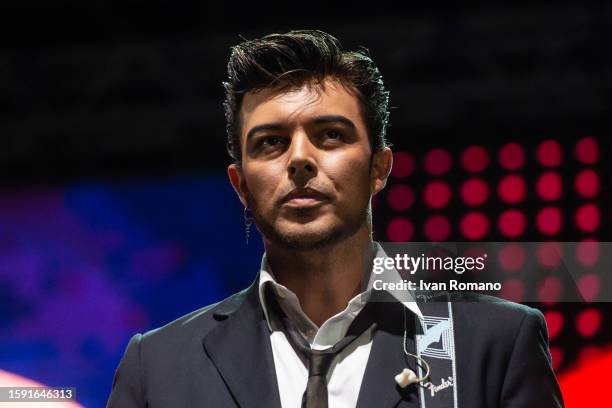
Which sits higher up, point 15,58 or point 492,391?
point 15,58

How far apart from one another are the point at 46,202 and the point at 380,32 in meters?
1.72

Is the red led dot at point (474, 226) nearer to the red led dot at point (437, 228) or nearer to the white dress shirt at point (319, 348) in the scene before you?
the red led dot at point (437, 228)

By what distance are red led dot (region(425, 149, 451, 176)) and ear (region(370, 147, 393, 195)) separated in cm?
89

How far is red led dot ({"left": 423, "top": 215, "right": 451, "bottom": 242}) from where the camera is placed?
11.6 ft

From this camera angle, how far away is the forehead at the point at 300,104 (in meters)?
2.56

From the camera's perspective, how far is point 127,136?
4.19m

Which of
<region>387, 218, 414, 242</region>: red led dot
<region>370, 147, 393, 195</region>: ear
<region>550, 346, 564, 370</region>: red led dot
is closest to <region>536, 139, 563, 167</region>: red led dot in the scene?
<region>387, 218, 414, 242</region>: red led dot

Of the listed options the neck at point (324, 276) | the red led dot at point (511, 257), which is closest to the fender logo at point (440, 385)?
the neck at point (324, 276)

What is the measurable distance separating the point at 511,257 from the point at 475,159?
1.84 ft

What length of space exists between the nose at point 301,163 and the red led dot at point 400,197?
1.16 meters

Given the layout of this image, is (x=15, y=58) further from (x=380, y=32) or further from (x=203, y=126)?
(x=380, y=32)

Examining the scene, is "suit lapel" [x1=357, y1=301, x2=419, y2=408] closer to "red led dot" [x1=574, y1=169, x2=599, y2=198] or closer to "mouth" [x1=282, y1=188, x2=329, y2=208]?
"mouth" [x1=282, y1=188, x2=329, y2=208]

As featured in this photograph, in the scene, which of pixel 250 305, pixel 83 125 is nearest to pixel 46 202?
pixel 83 125

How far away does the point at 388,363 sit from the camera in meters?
2.40
